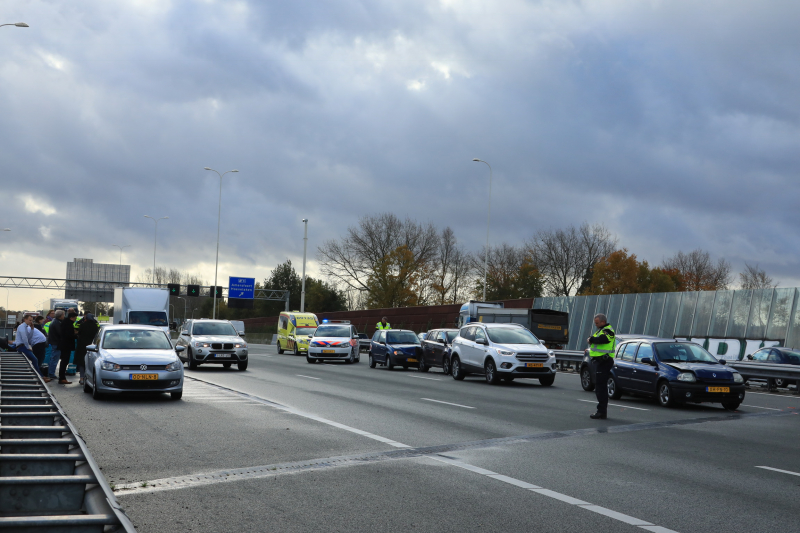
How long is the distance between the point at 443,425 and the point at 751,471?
482 centimetres

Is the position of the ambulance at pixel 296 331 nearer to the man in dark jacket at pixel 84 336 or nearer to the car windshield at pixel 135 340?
the man in dark jacket at pixel 84 336

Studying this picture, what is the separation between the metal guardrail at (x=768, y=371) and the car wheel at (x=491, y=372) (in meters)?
7.19

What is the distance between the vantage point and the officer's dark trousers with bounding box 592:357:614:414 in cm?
1363

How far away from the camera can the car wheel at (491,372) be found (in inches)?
885

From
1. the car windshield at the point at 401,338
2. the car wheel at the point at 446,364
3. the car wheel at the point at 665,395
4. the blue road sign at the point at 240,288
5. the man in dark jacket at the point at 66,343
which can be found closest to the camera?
the car wheel at the point at 665,395

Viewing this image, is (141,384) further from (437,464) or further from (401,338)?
(401,338)

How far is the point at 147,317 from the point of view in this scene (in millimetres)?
35562

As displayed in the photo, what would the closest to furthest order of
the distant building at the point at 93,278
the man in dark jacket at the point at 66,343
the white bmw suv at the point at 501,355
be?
the man in dark jacket at the point at 66,343 → the white bmw suv at the point at 501,355 → the distant building at the point at 93,278

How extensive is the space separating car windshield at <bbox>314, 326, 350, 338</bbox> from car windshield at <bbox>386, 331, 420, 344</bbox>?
14.7 ft

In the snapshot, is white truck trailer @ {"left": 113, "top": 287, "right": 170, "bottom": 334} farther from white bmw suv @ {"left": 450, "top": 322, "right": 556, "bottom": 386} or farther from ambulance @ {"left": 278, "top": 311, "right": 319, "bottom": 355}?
white bmw suv @ {"left": 450, "top": 322, "right": 556, "bottom": 386}

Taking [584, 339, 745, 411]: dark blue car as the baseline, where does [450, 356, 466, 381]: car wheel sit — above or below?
below

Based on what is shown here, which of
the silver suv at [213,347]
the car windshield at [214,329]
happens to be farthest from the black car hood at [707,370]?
the car windshield at [214,329]

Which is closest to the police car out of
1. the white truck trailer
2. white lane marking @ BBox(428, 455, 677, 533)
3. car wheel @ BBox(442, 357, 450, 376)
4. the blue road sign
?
the white truck trailer

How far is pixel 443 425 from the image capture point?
40.5 ft
